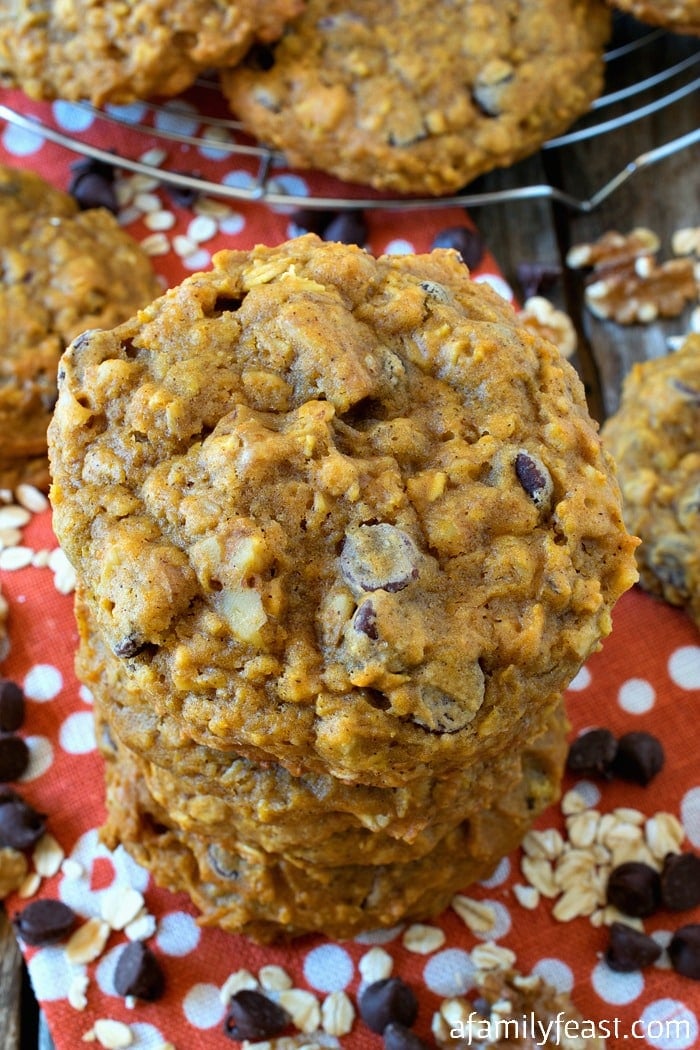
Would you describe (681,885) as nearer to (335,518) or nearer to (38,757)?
(335,518)

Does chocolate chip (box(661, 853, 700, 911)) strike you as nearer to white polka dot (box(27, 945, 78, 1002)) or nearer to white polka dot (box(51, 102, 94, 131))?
white polka dot (box(27, 945, 78, 1002))

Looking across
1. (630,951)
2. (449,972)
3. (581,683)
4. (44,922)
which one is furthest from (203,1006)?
(581,683)

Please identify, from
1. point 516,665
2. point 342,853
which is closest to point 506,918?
point 342,853

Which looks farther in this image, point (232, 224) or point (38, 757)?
point (232, 224)

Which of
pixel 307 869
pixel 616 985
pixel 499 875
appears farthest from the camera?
pixel 499 875

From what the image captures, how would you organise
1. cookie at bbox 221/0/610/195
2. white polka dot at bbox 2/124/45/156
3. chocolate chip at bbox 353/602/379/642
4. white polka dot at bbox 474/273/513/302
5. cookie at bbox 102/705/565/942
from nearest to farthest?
chocolate chip at bbox 353/602/379/642
cookie at bbox 102/705/565/942
cookie at bbox 221/0/610/195
white polka dot at bbox 474/273/513/302
white polka dot at bbox 2/124/45/156

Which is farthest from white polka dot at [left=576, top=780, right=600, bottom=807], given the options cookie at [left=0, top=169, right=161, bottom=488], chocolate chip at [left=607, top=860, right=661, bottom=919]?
cookie at [left=0, top=169, right=161, bottom=488]

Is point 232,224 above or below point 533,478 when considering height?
below

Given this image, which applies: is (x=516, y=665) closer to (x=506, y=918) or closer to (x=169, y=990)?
(x=506, y=918)
